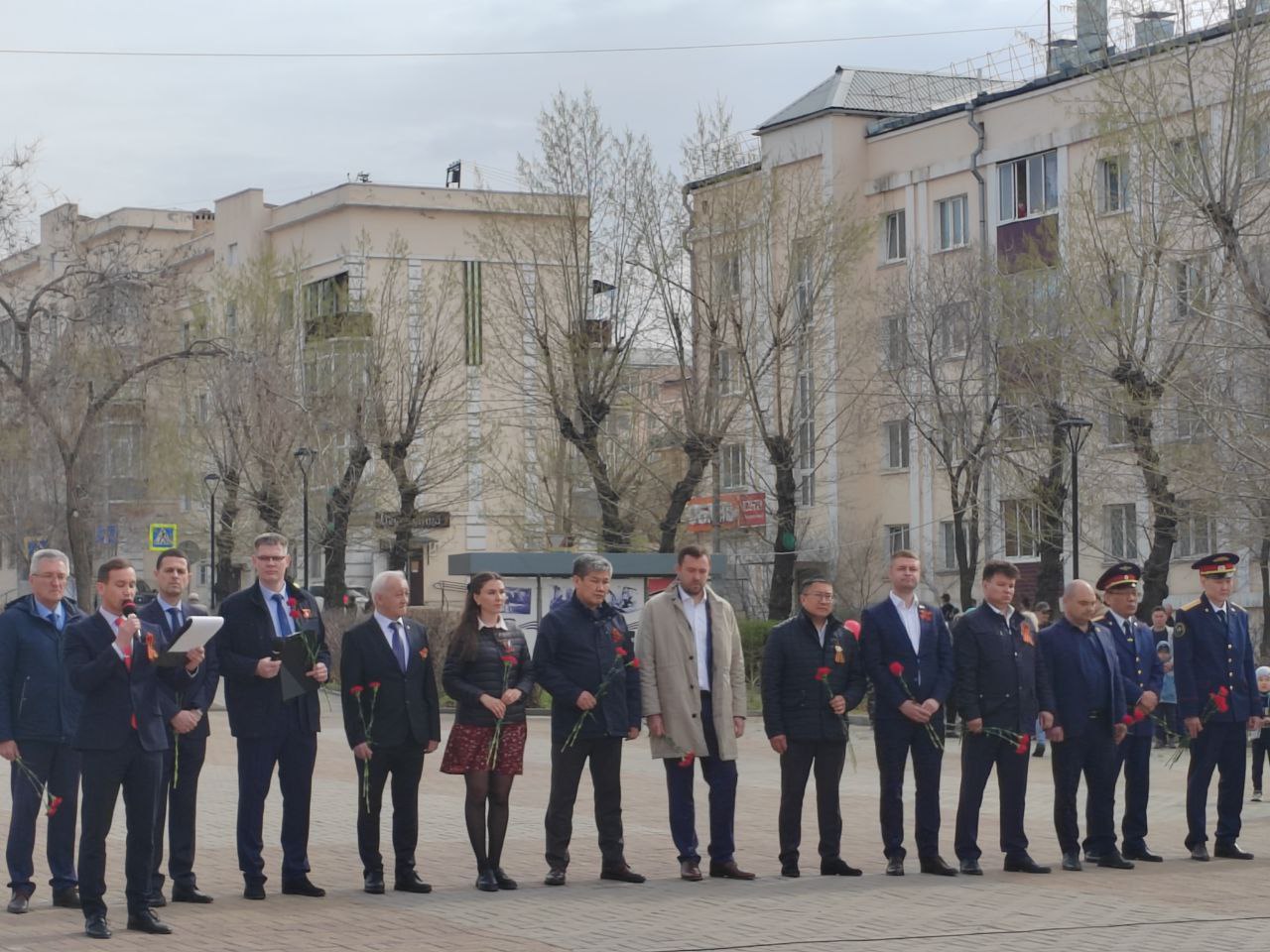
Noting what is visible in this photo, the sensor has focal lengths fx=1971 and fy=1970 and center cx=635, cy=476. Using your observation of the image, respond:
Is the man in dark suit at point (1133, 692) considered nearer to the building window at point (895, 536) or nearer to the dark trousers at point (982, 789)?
the dark trousers at point (982, 789)

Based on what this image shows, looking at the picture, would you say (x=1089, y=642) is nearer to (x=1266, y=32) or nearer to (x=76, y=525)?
(x=1266, y=32)

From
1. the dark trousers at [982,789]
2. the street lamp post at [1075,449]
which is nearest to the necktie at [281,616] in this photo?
the dark trousers at [982,789]

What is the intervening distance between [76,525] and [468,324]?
2259 centimetres

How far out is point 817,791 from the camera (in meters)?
12.2

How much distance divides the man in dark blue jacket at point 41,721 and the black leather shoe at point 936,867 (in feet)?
16.7

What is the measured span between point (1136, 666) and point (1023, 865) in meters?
1.80

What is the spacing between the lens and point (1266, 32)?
26.4 meters

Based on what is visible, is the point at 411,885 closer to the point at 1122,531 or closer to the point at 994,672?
the point at 994,672

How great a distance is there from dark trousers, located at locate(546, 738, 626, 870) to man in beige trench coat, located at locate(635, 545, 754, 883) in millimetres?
315

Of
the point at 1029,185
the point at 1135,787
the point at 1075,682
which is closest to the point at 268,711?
the point at 1075,682

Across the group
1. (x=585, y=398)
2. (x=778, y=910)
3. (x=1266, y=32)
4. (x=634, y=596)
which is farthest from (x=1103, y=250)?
(x=778, y=910)

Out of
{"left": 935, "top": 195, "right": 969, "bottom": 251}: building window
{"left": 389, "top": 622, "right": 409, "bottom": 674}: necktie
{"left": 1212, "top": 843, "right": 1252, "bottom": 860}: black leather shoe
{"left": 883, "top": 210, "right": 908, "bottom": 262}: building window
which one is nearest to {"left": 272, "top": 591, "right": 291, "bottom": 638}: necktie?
A: {"left": 389, "top": 622, "right": 409, "bottom": 674}: necktie

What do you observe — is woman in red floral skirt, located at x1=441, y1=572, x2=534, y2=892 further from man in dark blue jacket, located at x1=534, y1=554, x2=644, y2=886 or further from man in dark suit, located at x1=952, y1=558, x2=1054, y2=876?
man in dark suit, located at x1=952, y1=558, x2=1054, y2=876

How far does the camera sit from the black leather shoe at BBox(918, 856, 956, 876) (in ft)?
40.0
